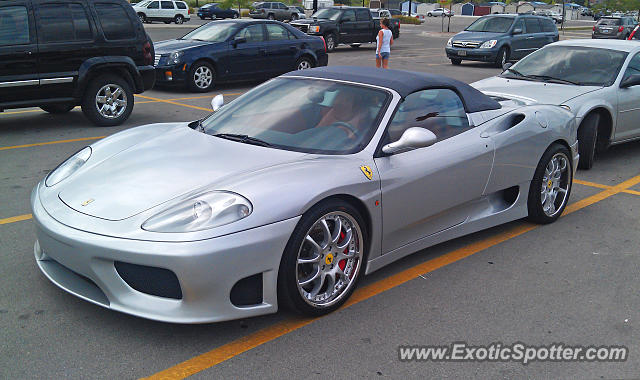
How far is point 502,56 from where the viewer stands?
63.8 feet

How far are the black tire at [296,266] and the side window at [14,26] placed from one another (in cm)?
675

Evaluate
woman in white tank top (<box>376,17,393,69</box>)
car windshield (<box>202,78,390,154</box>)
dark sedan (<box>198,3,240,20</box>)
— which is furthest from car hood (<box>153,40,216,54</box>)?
dark sedan (<box>198,3,240,20</box>)

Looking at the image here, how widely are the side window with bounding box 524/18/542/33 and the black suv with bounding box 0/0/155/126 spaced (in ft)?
46.5

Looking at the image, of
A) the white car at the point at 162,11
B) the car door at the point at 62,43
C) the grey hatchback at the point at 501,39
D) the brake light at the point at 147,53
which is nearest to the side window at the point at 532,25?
the grey hatchback at the point at 501,39

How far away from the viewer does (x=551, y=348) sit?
348 centimetres

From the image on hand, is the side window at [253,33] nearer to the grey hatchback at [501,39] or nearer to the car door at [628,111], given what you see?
the grey hatchback at [501,39]

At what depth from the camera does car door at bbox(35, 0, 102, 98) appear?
877 centimetres

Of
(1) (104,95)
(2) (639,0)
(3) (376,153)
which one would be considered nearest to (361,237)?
(3) (376,153)

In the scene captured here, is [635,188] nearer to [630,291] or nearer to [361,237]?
[630,291]

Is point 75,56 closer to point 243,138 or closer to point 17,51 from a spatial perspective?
point 17,51

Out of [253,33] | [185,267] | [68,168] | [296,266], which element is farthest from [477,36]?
[185,267]

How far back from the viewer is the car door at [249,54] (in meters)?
13.7

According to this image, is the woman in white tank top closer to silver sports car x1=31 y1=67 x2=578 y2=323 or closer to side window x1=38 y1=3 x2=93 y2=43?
side window x1=38 y1=3 x2=93 y2=43

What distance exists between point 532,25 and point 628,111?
13.6 m
